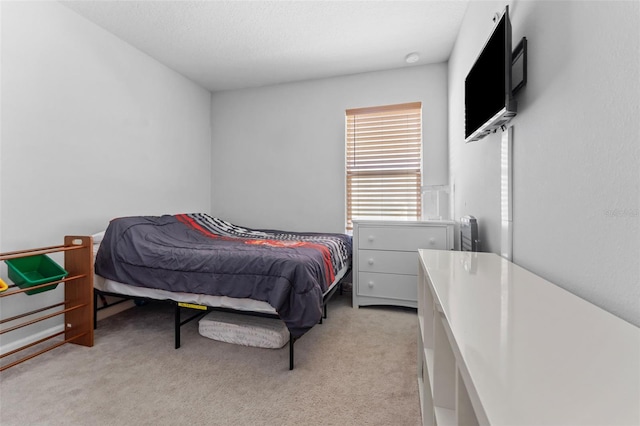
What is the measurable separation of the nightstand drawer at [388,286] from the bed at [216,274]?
31cm

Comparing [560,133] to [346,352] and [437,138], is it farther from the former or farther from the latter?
[437,138]

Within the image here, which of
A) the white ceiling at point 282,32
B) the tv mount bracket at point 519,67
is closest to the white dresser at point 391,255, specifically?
the tv mount bracket at point 519,67

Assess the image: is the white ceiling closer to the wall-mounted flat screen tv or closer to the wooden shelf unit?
the wall-mounted flat screen tv

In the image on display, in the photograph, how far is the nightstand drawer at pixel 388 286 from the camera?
2.67 m

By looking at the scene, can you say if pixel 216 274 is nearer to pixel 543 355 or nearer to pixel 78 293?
pixel 78 293

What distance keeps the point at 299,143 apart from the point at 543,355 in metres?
3.43

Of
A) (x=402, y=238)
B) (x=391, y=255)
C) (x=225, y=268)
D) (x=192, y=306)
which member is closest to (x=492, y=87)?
(x=402, y=238)

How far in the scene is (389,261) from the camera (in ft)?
8.99

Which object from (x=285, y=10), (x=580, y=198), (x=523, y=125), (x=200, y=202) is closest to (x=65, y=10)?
(x=285, y=10)

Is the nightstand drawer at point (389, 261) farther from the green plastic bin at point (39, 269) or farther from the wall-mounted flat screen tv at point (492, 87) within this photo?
the green plastic bin at point (39, 269)

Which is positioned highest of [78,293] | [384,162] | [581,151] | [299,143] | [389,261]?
[299,143]

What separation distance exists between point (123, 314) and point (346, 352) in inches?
80.2

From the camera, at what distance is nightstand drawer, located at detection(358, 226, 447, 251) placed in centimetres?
263

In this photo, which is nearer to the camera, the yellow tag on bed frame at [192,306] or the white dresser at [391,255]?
the yellow tag on bed frame at [192,306]
